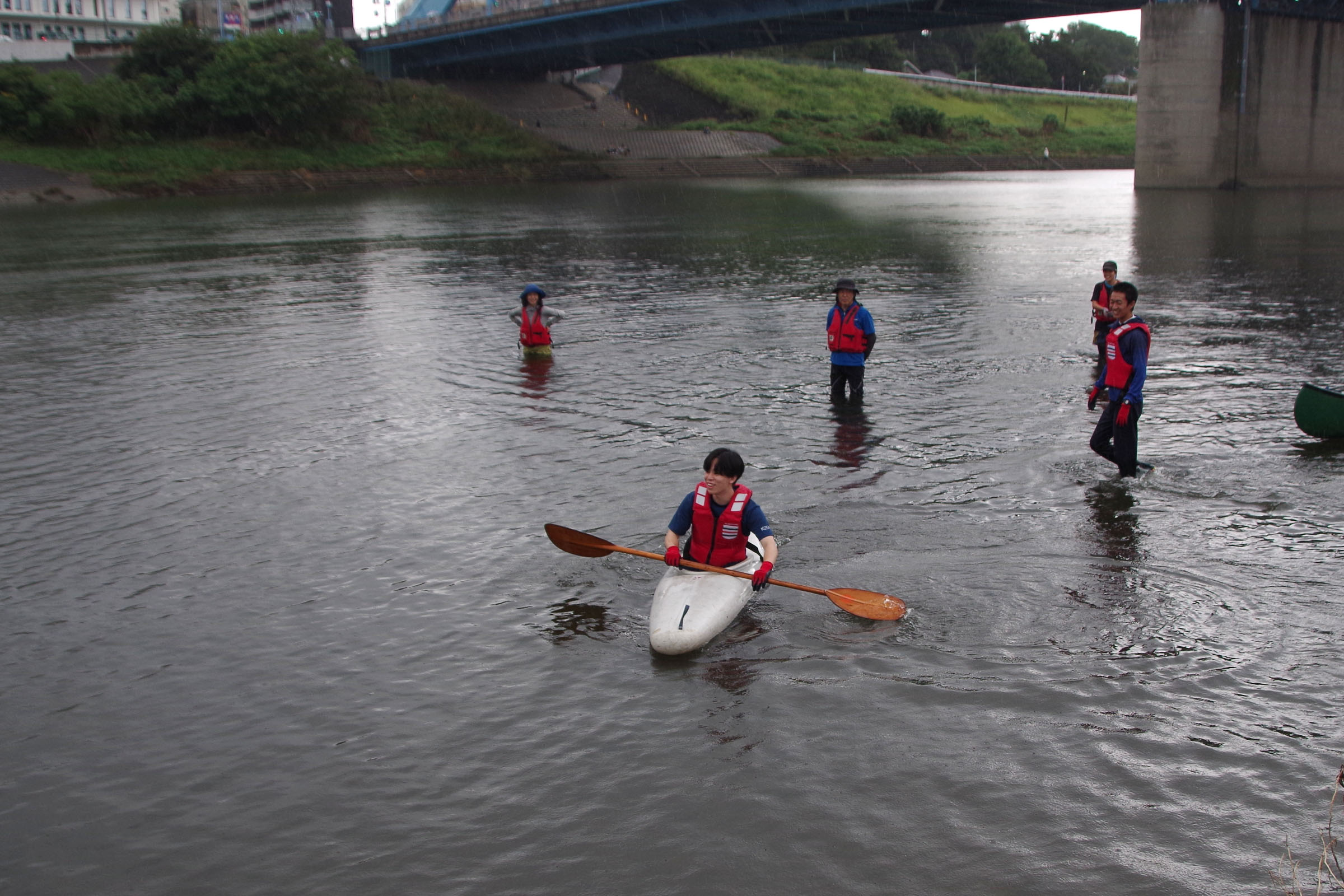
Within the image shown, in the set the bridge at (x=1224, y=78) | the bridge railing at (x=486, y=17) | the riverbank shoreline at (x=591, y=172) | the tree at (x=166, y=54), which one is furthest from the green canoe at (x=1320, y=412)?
the tree at (x=166, y=54)

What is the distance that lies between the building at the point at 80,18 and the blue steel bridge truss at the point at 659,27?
33190 millimetres

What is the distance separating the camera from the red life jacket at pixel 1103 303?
52.7 feet

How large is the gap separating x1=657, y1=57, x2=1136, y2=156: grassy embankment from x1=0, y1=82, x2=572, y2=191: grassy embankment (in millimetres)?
19123

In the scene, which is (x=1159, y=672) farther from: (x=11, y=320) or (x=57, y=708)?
(x=11, y=320)

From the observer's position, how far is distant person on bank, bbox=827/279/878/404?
14.7m

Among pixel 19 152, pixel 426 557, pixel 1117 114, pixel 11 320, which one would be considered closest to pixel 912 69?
pixel 1117 114

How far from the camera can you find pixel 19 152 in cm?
6206

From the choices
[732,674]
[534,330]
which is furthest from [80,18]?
[732,674]

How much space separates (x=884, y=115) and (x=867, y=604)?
106530mm

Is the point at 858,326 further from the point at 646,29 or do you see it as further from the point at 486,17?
the point at 486,17

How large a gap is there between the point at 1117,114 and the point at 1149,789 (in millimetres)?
134392

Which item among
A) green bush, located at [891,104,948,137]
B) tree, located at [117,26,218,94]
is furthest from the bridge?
tree, located at [117,26,218,94]

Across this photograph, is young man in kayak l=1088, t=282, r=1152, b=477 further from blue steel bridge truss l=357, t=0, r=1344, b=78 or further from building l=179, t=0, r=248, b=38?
building l=179, t=0, r=248, b=38

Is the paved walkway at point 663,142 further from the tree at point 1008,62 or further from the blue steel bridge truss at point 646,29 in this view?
the tree at point 1008,62
